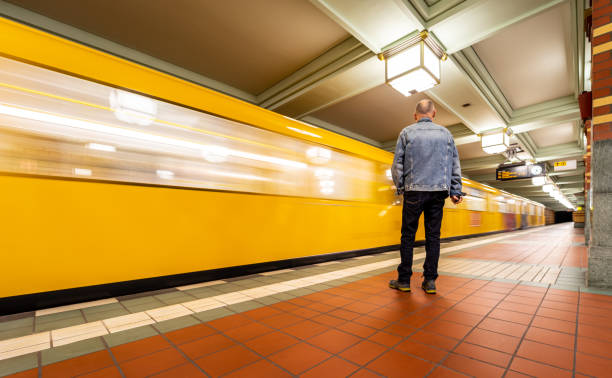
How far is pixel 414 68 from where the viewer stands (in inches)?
174

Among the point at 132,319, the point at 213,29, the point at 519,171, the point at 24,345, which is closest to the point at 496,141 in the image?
the point at 519,171

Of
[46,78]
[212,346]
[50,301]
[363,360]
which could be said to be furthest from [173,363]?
[46,78]

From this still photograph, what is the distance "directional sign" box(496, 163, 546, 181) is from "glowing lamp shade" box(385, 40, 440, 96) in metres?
11.3

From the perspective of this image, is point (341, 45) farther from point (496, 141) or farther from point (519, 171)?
point (519, 171)

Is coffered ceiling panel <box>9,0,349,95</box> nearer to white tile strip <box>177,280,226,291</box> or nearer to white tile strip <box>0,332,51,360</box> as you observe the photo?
white tile strip <box>177,280,226,291</box>

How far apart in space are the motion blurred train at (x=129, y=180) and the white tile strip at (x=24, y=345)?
0.62 meters

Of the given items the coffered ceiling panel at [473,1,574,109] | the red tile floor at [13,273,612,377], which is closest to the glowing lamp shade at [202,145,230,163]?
the red tile floor at [13,273,612,377]

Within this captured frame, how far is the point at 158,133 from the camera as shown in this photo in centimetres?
280

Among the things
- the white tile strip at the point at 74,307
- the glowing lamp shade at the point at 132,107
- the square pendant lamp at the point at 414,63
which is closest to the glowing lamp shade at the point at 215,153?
the glowing lamp shade at the point at 132,107

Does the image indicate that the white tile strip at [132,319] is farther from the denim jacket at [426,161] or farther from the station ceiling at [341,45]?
the station ceiling at [341,45]

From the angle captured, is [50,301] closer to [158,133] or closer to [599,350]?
[158,133]

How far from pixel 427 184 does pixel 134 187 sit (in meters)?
2.85

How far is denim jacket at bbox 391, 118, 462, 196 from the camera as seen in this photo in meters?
2.60

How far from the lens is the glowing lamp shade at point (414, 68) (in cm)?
441
